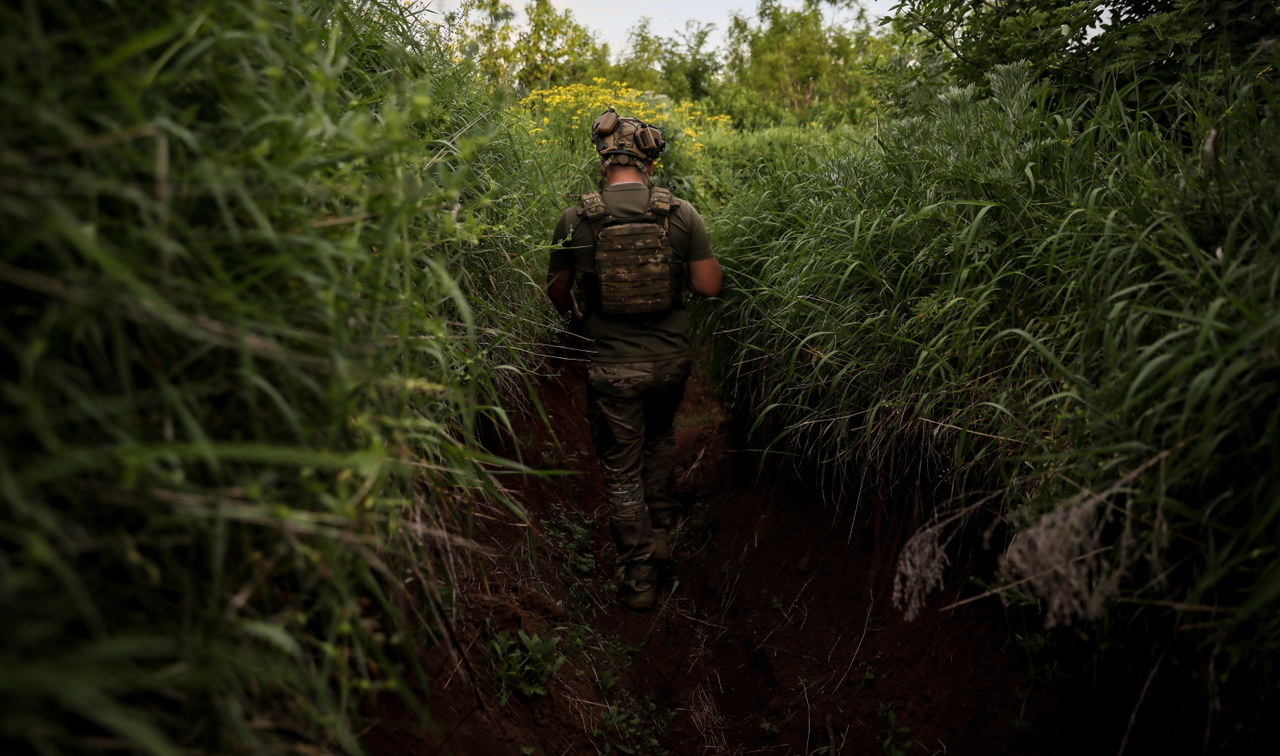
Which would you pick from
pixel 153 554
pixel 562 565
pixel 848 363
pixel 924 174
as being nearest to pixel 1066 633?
pixel 848 363

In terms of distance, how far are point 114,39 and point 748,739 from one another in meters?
3.06

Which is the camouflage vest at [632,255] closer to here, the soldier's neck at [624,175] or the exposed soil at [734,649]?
the soldier's neck at [624,175]

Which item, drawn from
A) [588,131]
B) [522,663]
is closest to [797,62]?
[588,131]

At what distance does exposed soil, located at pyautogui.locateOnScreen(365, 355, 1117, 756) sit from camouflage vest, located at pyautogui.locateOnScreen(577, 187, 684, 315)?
0.89 m

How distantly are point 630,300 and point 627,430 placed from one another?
66 cm

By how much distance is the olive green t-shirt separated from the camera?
379cm

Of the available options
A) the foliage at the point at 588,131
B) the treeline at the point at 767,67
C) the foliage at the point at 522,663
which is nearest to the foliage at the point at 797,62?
the treeline at the point at 767,67

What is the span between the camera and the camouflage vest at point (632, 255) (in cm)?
369

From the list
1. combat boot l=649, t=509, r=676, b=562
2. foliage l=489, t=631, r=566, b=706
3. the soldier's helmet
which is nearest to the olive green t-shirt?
the soldier's helmet

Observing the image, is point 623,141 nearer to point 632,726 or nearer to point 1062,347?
point 1062,347

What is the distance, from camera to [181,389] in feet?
4.40

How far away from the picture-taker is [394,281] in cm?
196

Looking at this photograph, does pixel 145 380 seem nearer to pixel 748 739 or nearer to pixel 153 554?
pixel 153 554

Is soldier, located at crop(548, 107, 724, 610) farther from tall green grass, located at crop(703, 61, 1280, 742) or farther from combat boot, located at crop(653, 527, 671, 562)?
tall green grass, located at crop(703, 61, 1280, 742)
